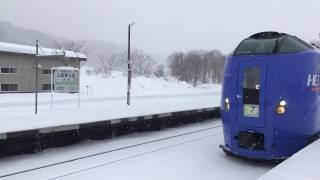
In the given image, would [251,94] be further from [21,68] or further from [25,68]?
[25,68]

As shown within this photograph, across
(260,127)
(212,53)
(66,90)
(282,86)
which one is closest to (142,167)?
(260,127)

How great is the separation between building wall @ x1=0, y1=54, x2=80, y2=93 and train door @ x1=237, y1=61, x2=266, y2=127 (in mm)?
27959

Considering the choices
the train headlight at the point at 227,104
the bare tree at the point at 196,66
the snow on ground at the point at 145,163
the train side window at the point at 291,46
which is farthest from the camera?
the bare tree at the point at 196,66

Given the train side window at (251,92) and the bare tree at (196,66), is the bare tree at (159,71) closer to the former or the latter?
the bare tree at (196,66)

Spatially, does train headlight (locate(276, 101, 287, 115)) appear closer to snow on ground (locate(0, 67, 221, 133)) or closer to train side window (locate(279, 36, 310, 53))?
train side window (locate(279, 36, 310, 53))

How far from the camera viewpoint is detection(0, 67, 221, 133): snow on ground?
382 inches

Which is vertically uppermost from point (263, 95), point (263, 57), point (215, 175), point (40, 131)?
point (263, 57)

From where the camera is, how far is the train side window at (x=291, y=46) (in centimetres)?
753

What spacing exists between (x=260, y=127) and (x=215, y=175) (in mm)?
1108

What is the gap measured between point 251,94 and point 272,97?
375mm

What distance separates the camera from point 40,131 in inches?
332

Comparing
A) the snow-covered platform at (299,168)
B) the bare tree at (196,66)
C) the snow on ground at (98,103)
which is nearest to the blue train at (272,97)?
the snow-covered platform at (299,168)

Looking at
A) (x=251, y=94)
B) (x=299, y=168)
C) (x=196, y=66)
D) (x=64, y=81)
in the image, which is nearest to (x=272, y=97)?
(x=251, y=94)

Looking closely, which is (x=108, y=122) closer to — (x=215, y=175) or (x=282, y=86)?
(x=215, y=175)
